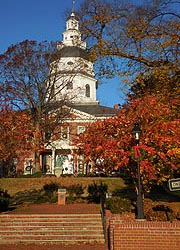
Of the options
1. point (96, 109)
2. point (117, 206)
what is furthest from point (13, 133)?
point (96, 109)

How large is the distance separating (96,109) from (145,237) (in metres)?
37.5

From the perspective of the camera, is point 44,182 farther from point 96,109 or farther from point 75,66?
point 96,109

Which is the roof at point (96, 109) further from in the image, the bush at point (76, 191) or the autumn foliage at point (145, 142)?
the autumn foliage at point (145, 142)

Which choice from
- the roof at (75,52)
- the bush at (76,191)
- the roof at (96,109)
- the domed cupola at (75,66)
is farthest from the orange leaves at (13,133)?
the roof at (96,109)

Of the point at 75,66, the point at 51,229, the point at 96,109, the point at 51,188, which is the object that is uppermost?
the point at 75,66

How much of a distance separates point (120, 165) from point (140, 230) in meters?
5.56

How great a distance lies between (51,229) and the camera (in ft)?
42.9

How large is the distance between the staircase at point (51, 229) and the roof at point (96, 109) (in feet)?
101

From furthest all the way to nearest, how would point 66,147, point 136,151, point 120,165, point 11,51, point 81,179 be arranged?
point 66,147 → point 11,51 → point 81,179 → point 120,165 → point 136,151

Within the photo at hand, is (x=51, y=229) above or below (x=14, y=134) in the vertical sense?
below

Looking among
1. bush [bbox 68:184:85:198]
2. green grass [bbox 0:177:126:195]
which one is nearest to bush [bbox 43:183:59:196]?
green grass [bbox 0:177:126:195]

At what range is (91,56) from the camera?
16.2 metres

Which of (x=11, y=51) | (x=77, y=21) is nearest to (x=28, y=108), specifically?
(x=11, y=51)

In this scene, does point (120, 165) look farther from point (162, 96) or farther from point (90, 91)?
point (90, 91)
